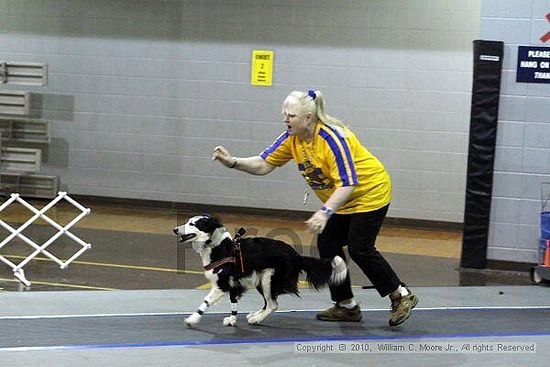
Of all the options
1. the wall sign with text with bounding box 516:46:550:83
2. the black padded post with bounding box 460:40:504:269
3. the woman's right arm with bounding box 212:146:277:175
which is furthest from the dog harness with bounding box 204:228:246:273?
the wall sign with text with bounding box 516:46:550:83

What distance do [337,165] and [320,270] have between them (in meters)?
0.63

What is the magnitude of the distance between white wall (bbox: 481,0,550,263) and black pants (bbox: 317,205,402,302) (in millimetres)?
2978

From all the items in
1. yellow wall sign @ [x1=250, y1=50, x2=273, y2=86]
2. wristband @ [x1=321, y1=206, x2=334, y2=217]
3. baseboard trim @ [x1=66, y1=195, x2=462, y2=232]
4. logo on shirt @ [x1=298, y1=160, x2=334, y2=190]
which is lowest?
baseboard trim @ [x1=66, y1=195, x2=462, y2=232]

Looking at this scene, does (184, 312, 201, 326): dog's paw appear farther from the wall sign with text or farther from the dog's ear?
the wall sign with text

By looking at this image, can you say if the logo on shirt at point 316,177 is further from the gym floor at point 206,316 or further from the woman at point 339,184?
the gym floor at point 206,316

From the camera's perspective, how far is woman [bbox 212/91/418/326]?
17.1 feet

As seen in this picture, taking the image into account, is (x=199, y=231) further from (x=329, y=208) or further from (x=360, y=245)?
(x=360, y=245)

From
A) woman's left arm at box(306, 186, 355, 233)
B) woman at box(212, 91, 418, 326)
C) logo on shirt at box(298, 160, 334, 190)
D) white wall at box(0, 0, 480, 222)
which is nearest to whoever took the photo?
woman's left arm at box(306, 186, 355, 233)

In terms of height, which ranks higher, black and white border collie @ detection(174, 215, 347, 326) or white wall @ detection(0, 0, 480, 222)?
white wall @ detection(0, 0, 480, 222)

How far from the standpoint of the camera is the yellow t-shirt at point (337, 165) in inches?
206

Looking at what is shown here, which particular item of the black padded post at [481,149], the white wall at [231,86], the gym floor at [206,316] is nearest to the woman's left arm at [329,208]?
the gym floor at [206,316]

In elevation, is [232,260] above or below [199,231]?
below

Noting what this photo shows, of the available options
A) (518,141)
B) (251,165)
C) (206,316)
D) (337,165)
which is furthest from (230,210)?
(337,165)

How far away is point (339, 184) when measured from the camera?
5.22m
